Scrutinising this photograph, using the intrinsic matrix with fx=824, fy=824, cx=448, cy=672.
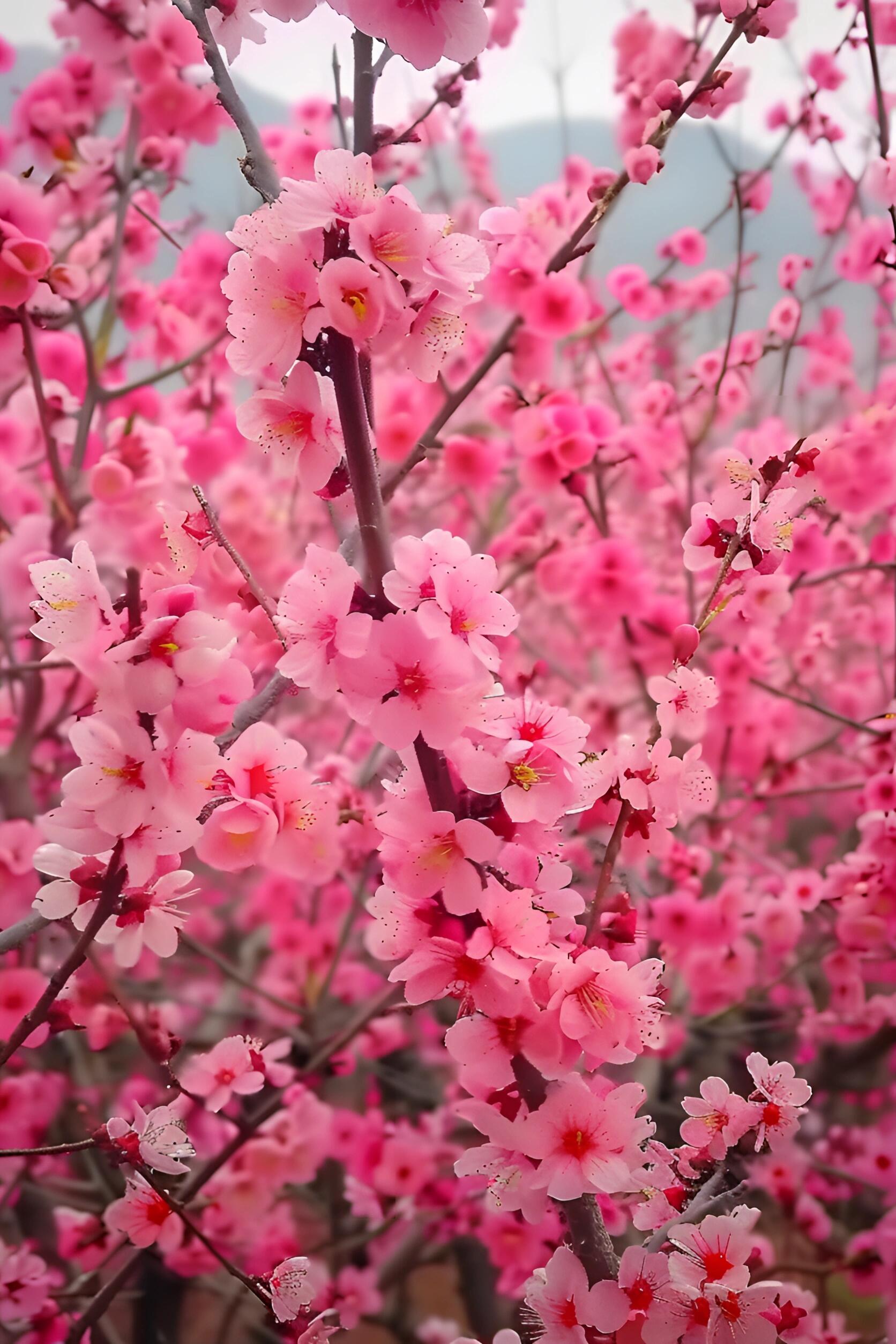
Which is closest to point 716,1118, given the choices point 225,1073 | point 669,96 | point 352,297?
point 225,1073

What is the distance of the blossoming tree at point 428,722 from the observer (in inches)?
14.8

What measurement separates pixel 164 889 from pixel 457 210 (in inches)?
65.7

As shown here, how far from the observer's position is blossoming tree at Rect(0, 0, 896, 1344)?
0.38 meters

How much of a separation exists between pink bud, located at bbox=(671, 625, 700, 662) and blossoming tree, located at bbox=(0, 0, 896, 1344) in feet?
0.05

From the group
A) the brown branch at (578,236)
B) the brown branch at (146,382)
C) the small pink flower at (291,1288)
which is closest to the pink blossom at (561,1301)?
the small pink flower at (291,1288)

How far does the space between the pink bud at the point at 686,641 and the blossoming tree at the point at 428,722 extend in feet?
0.05

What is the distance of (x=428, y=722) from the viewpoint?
Result: 1.20 feet

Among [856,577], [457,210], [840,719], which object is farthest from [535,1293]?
[457,210]

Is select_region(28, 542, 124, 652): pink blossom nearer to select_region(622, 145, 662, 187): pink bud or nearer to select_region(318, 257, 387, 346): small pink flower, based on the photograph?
select_region(318, 257, 387, 346): small pink flower

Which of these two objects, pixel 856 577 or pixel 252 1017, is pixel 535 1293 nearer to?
pixel 252 1017

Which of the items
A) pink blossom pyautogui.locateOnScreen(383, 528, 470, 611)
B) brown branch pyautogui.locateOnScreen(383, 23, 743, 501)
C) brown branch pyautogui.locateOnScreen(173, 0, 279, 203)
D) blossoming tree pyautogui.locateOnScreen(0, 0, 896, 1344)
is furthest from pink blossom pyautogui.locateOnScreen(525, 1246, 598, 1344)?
brown branch pyautogui.locateOnScreen(173, 0, 279, 203)

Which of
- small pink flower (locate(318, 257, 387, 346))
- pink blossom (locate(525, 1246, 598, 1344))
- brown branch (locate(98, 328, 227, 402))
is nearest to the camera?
small pink flower (locate(318, 257, 387, 346))

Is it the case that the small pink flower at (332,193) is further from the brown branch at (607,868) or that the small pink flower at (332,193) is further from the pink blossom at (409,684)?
the brown branch at (607,868)

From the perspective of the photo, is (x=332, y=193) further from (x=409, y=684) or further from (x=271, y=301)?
(x=409, y=684)
